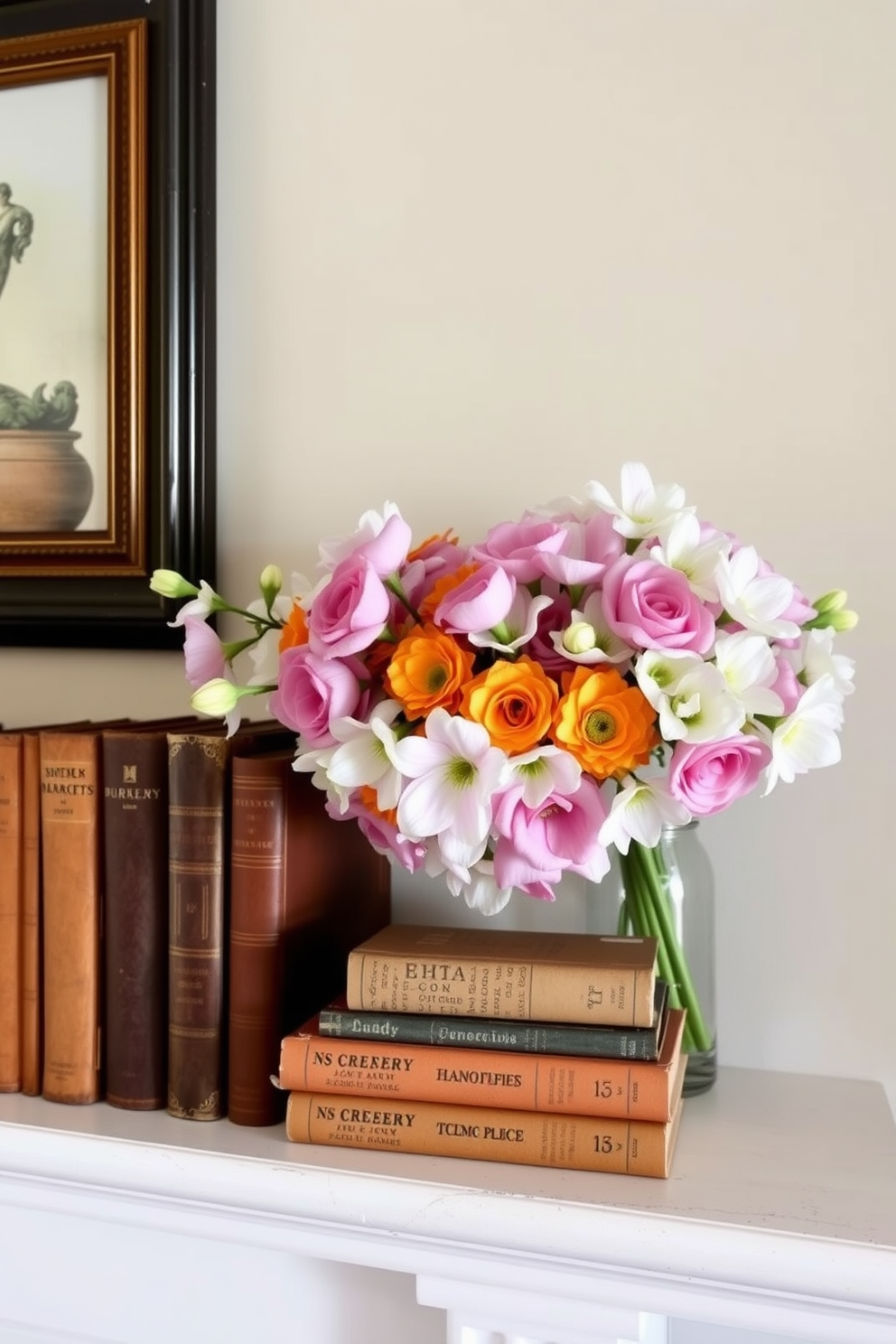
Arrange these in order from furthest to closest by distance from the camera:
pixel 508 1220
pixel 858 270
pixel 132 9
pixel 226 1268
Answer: pixel 132 9
pixel 858 270
pixel 226 1268
pixel 508 1220

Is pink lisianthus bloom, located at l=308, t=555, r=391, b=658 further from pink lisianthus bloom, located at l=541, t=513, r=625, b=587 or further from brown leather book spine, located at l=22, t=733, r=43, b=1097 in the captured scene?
brown leather book spine, located at l=22, t=733, r=43, b=1097

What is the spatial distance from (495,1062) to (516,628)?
0.80ft

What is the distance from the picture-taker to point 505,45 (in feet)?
3.12

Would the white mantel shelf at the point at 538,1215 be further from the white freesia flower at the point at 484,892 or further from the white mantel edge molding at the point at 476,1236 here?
the white freesia flower at the point at 484,892

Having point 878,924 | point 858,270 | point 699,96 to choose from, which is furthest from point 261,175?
point 878,924

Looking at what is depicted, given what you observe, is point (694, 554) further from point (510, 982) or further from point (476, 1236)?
point (476, 1236)

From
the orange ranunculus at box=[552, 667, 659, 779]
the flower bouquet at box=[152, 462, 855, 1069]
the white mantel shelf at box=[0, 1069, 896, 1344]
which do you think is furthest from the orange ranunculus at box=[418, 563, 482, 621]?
the white mantel shelf at box=[0, 1069, 896, 1344]

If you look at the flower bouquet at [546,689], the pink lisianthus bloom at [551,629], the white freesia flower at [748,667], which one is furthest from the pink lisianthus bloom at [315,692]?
the white freesia flower at [748,667]

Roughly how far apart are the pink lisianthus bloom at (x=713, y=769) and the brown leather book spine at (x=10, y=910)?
1.45 feet

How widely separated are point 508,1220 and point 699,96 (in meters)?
0.78

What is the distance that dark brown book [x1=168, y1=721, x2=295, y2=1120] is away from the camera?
0.77 meters

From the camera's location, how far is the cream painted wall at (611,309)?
0.88 metres

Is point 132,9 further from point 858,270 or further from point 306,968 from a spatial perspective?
point 306,968

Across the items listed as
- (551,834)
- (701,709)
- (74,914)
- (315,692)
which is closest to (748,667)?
(701,709)
